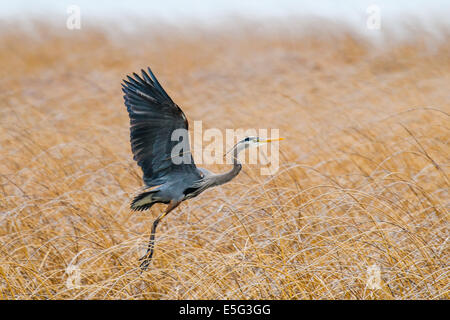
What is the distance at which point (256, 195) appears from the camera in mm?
2861

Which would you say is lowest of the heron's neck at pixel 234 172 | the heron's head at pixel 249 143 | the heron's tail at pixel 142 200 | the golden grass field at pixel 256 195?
the golden grass field at pixel 256 195

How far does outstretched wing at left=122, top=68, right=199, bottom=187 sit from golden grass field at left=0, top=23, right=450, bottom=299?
9.7 inches

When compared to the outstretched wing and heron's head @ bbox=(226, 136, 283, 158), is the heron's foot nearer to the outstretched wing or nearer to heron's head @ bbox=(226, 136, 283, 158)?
the outstretched wing

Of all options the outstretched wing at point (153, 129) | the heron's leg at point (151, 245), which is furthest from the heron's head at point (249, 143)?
the heron's leg at point (151, 245)

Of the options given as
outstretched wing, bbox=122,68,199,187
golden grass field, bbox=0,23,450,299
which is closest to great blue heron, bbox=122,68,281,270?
outstretched wing, bbox=122,68,199,187

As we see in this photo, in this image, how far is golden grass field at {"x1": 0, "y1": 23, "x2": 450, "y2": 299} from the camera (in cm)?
210

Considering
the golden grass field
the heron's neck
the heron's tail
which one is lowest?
the golden grass field

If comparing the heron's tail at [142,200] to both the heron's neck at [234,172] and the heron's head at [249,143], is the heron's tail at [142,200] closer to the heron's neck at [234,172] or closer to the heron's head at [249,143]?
the heron's neck at [234,172]

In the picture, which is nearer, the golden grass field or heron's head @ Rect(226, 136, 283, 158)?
heron's head @ Rect(226, 136, 283, 158)

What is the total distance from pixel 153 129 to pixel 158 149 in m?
0.08

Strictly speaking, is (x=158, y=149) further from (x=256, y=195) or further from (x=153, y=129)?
(x=256, y=195)

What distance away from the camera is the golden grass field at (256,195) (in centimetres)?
210

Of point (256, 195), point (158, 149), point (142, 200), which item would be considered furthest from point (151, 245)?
point (256, 195)
